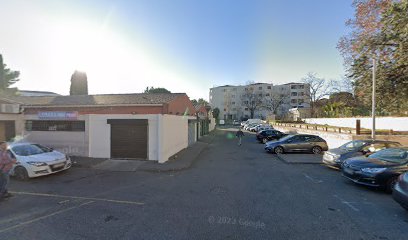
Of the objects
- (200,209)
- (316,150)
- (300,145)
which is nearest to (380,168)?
(200,209)

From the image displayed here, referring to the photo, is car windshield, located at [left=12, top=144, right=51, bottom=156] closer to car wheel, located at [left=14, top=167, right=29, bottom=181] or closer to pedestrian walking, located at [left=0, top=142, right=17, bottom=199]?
car wheel, located at [left=14, top=167, right=29, bottom=181]

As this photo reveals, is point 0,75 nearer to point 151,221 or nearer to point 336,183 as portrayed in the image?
point 151,221

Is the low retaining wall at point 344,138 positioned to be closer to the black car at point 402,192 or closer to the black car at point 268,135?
the black car at point 268,135

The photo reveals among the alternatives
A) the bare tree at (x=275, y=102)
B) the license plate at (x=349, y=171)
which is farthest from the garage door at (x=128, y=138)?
the bare tree at (x=275, y=102)

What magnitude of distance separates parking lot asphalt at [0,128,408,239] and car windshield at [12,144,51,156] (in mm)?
1145

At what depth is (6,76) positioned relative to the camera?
33125mm

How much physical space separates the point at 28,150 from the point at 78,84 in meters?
30.5

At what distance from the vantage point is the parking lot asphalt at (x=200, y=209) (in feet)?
13.5

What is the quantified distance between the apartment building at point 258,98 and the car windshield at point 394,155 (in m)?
60.0

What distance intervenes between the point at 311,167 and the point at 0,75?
140ft

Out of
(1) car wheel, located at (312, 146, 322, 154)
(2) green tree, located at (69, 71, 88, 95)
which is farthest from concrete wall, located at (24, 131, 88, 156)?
(2) green tree, located at (69, 71, 88, 95)

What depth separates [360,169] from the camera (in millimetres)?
6773

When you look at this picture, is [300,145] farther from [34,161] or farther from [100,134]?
[34,161]

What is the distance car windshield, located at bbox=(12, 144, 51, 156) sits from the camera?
27.9ft
